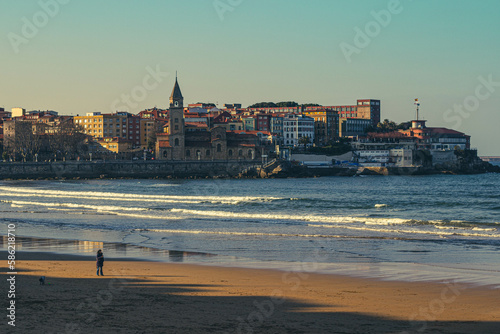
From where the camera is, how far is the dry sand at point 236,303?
13531 mm

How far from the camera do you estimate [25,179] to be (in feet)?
366

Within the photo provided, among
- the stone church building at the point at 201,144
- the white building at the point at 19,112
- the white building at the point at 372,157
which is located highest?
the white building at the point at 19,112

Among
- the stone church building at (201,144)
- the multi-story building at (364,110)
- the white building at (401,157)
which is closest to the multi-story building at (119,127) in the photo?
the stone church building at (201,144)

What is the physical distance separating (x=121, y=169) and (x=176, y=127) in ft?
51.1

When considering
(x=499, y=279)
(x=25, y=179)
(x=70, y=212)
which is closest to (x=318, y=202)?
(x=70, y=212)

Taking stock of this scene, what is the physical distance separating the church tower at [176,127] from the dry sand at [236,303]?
105 metres

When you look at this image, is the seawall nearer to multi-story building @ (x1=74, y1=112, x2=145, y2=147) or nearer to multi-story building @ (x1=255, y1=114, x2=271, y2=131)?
multi-story building @ (x1=255, y1=114, x2=271, y2=131)

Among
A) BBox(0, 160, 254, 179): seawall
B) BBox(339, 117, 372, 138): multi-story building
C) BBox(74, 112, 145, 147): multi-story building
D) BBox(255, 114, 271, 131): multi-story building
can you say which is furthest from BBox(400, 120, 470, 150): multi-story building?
BBox(74, 112, 145, 147): multi-story building

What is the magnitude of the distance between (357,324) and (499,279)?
713cm

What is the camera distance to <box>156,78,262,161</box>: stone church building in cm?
12488

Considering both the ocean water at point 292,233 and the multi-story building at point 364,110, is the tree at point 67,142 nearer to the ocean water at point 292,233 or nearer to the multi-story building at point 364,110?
the multi-story building at point 364,110

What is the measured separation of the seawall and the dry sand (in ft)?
319

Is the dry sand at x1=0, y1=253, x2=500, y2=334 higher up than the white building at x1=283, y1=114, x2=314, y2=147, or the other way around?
the white building at x1=283, y1=114, x2=314, y2=147

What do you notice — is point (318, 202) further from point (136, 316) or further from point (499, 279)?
point (136, 316)
